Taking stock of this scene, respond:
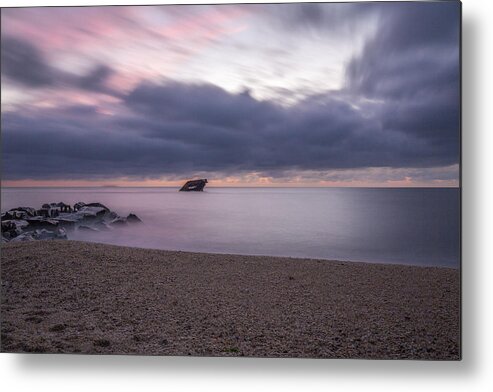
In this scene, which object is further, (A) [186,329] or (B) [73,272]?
(B) [73,272]

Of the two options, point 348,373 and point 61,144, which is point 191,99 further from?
point 348,373

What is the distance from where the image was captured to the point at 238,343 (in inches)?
104

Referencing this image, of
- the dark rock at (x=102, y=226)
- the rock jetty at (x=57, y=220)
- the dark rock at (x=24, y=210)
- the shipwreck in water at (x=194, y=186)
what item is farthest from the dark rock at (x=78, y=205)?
the shipwreck in water at (x=194, y=186)

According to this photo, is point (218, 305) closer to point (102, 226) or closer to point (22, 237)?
point (102, 226)

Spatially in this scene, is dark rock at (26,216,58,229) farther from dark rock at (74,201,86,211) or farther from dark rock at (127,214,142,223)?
dark rock at (127,214,142,223)

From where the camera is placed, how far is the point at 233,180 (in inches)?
113

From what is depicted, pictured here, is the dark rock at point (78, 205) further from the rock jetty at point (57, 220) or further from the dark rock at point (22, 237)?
the dark rock at point (22, 237)

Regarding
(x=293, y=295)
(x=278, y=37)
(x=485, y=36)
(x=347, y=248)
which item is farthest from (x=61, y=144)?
(x=485, y=36)

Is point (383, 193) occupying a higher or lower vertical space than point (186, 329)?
higher

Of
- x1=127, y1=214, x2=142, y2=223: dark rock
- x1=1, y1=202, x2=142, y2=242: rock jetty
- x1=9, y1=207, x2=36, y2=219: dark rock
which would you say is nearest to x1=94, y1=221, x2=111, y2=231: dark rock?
x1=1, y1=202, x2=142, y2=242: rock jetty

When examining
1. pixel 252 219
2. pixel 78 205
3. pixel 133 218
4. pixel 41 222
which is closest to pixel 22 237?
pixel 41 222

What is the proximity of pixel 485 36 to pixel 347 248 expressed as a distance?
1565mm

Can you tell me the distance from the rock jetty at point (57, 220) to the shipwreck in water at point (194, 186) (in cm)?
38

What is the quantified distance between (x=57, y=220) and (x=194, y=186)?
0.94m
